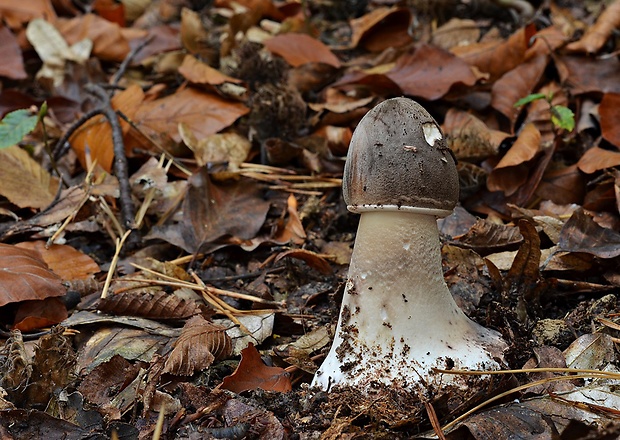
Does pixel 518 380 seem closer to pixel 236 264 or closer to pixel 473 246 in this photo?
pixel 473 246

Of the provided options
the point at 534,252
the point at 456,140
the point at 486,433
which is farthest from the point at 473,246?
the point at 486,433

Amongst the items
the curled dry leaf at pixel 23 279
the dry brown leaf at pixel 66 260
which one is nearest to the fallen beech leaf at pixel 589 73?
the dry brown leaf at pixel 66 260

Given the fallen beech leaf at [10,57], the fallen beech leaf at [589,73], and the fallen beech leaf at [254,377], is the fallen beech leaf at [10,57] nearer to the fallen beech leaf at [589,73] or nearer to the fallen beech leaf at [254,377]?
the fallen beech leaf at [254,377]

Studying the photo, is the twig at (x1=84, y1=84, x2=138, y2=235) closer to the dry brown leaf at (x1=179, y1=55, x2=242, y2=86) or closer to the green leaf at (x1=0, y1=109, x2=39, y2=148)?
the green leaf at (x1=0, y1=109, x2=39, y2=148)

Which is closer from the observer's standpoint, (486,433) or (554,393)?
(486,433)

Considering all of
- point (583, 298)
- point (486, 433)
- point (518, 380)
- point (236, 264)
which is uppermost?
point (486, 433)

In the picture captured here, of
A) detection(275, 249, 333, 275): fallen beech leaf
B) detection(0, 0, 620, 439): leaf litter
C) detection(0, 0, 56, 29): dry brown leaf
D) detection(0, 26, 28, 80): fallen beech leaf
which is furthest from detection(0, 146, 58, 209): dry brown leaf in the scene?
detection(0, 0, 56, 29): dry brown leaf

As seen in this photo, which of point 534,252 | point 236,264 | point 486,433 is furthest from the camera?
point 236,264
